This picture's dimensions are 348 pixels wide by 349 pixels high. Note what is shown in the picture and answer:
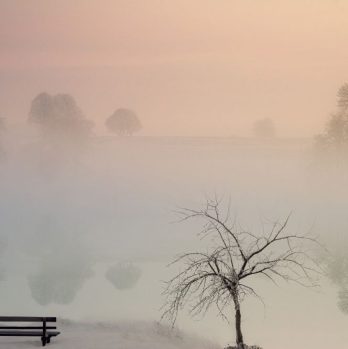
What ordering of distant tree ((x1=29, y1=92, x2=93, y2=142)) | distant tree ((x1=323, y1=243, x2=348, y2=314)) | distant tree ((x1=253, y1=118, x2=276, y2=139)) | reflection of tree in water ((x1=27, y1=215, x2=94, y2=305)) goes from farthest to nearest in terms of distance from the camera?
distant tree ((x1=29, y1=92, x2=93, y2=142)), distant tree ((x1=253, y1=118, x2=276, y2=139)), reflection of tree in water ((x1=27, y1=215, x2=94, y2=305)), distant tree ((x1=323, y1=243, x2=348, y2=314))

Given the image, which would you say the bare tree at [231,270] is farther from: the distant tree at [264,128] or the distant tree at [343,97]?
the distant tree at [343,97]

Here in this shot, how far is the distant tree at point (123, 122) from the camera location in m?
15.3

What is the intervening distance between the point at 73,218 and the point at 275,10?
6.67m

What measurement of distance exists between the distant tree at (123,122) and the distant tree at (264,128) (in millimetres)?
2852

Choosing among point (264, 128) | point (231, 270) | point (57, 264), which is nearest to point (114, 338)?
point (231, 270)

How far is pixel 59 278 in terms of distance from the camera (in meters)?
11.8

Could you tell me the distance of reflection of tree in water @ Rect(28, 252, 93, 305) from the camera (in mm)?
11086

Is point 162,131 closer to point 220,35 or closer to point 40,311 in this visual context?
point 220,35

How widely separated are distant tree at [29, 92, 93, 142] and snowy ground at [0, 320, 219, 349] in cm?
783

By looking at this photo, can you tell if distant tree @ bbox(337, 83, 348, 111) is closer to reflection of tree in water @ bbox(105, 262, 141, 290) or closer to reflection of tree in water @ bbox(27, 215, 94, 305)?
reflection of tree in water @ bbox(105, 262, 141, 290)

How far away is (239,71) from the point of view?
14.9 metres

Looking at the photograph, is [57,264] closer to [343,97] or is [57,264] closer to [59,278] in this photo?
[59,278]

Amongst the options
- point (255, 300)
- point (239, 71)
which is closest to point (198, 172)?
point (239, 71)

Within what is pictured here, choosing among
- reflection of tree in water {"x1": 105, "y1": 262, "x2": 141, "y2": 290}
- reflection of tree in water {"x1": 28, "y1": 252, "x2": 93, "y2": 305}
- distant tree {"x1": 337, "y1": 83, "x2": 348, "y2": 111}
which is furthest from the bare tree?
distant tree {"x1": 337, "y1": 83, "x2": 348, "y2": 111}
